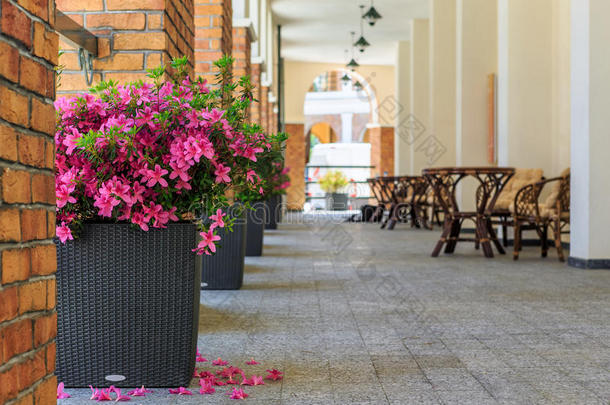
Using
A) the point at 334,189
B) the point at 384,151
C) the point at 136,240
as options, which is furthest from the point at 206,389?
the point at 334,189

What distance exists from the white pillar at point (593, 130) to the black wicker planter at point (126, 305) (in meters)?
3.73

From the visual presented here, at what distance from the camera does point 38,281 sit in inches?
51.3

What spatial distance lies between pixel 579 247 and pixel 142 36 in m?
3.69

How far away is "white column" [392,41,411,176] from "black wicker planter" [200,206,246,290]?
422 inches

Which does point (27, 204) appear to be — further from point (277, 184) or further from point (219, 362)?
point (277, 184)

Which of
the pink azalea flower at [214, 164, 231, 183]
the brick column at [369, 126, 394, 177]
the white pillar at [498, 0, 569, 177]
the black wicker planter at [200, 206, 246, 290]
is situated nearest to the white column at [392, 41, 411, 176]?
the brick column at [369, 126, 394, 177]

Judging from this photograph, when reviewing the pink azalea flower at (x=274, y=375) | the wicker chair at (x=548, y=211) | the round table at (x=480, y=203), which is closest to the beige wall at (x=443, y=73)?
the round table at (x=480, y=203)

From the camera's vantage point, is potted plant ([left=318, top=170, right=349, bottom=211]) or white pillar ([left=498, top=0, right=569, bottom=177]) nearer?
white pillar ([left=498, top=0, right=569, bottom=177])

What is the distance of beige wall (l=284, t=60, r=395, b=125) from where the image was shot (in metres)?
18.7

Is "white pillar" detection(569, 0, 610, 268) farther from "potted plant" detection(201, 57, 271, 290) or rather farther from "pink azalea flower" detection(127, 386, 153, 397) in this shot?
"pink azalea flower" detection(127, 386, 153, 397)

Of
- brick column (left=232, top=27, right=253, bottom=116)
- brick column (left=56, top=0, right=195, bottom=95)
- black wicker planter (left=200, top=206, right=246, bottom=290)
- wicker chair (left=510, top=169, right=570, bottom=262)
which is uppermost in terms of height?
brick column (left=232, top=27, right=253, bottom=116)

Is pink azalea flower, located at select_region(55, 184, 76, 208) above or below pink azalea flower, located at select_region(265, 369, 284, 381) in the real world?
above

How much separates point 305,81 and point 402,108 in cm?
463

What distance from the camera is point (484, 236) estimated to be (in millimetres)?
5895
